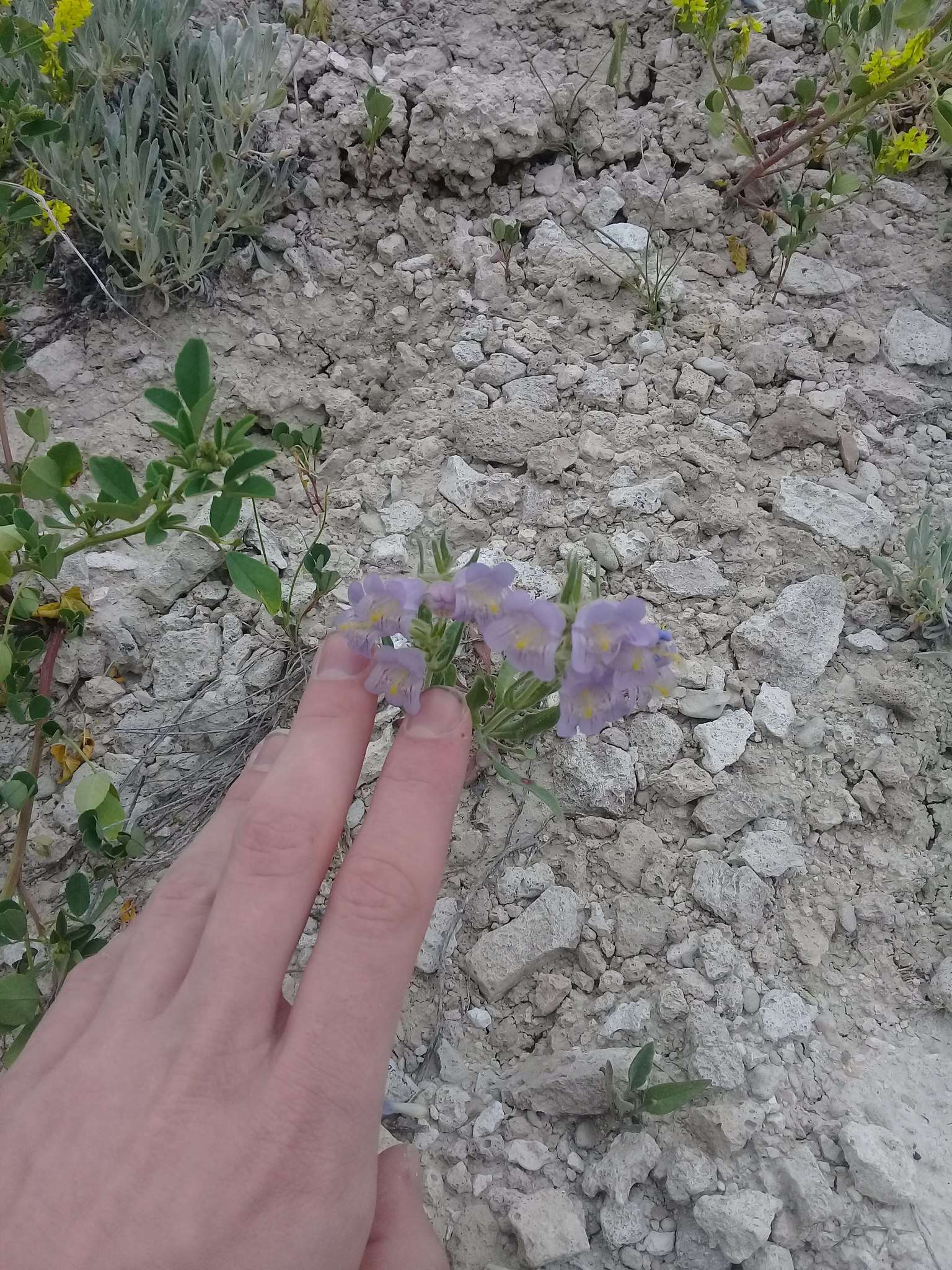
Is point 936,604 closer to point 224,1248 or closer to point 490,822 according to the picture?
point 490,822

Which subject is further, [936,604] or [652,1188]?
[936,604]

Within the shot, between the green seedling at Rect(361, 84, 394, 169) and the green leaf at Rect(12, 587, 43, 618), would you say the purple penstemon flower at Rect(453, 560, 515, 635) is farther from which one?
the green seedling at Rect(361, 84, 394, 169)

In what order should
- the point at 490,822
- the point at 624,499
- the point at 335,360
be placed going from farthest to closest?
the point at 335,360
the point at 624,499
the point at 490,822

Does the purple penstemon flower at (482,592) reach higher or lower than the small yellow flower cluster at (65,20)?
lower

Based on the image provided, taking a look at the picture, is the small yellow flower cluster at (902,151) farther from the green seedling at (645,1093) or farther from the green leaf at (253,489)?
the green seedling at (645,1093)

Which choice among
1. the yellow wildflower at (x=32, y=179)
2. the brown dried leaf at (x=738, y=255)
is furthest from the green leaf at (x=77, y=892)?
the brown dried leaf at (x=738, y=255)

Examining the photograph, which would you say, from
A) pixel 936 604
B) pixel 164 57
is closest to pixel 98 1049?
pixel 936 604

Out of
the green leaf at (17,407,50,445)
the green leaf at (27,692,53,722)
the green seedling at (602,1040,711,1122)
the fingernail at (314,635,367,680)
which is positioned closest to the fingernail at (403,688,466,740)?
the fingernail at (314,635,367,680)
